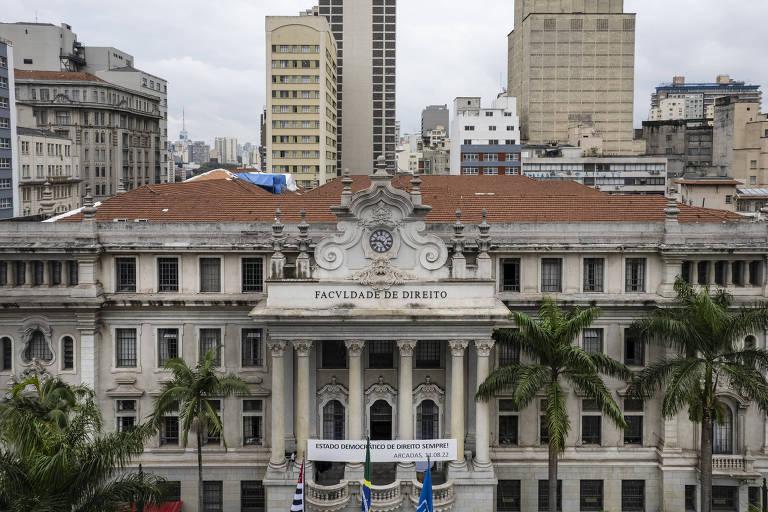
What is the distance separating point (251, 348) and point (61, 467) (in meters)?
18.4

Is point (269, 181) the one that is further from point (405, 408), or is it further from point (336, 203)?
point (405, 408)

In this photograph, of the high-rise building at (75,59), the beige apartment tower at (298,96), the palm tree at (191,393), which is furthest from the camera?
the high-rise building at (75,59)

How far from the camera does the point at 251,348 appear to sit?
44.9 metres

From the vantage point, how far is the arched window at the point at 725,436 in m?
45.3

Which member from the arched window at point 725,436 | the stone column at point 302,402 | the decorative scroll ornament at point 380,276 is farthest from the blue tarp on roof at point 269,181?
the arched window at point 725,436

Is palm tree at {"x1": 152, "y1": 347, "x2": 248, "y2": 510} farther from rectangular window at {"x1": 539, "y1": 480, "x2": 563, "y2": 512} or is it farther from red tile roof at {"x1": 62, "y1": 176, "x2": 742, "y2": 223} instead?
rectangular window at {"x1": 539, "y1": 480, "x2": 563, "y2": 512}

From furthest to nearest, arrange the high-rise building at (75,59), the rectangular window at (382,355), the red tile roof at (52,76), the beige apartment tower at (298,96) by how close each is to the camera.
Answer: the high-rise building at (75,59)
the beige apartment tower at (298,96)
the red tile roof at (52,76)
the rectangular window at (382,355)

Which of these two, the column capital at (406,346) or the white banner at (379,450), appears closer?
the column capital at (406,346)

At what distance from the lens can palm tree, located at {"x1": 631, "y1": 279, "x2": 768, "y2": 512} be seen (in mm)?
38312

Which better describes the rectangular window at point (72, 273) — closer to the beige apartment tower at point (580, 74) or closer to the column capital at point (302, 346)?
the column capital at point (302, 346)

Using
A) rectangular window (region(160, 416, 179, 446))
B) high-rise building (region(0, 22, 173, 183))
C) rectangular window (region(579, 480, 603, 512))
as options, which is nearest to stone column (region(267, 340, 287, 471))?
rectangular window (region(160, 416, 179, 446))

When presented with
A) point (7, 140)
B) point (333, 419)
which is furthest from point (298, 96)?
point (333, 419)

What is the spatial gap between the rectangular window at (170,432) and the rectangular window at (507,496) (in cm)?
1822

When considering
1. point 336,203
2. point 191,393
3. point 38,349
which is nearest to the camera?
point 191,393
